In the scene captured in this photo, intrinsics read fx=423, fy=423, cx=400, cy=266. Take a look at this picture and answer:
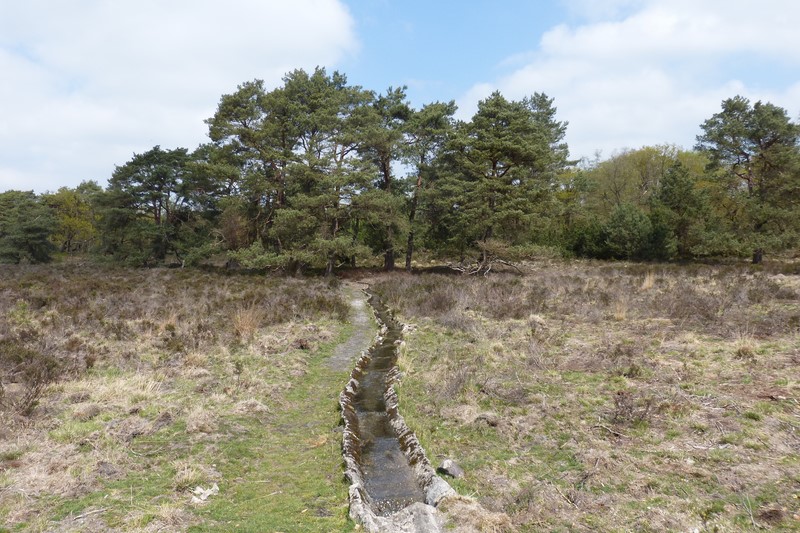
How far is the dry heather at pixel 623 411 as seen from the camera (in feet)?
14.8

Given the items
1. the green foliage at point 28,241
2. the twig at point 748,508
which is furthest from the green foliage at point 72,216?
the twig at point 748,508

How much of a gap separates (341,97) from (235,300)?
17439 millimetres

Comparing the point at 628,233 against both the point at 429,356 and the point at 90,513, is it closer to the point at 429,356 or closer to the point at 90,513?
the point at 429,356

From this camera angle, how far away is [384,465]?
6289mm

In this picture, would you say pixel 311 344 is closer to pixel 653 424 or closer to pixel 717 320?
pixel 653 424

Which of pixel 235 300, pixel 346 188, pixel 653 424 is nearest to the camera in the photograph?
pixel 653 424

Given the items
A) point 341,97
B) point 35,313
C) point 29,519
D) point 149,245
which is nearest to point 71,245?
point 149,245

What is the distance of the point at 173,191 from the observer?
32.7 meters

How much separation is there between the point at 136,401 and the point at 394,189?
27.0 meters

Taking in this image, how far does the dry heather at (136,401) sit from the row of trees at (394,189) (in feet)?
41.2

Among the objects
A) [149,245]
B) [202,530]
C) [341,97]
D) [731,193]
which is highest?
[341,97]

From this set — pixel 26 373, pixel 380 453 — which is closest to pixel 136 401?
pixel 26 373

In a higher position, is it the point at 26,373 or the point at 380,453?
the point at 26,373

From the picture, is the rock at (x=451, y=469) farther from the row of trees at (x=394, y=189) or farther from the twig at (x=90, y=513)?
the row of trees at (x=394, y=189)
